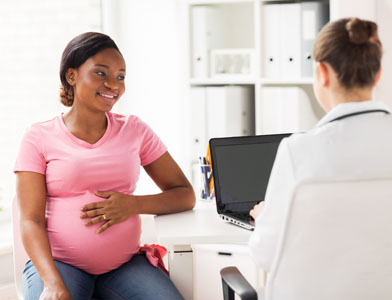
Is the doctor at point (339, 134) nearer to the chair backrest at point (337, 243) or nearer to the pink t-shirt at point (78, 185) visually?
the chair backrest at point (337, 243)

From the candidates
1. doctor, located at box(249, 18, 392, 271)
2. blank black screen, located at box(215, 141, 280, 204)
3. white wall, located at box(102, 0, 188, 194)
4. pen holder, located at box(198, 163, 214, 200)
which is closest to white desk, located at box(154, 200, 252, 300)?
blank black screen, located at box(215, 141, 280, 204)

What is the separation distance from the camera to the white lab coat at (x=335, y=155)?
1245 mm

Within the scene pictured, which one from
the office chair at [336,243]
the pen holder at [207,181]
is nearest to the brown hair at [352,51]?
the office chair at [336,243]

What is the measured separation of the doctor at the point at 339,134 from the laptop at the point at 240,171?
1.96 ft

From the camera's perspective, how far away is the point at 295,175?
1.25 meters

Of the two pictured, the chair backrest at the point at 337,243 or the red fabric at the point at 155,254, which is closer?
the chair backrest at the point at 337,243

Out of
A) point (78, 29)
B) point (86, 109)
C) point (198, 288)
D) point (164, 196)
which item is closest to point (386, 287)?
point (164, 196)

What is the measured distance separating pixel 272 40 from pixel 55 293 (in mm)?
1791

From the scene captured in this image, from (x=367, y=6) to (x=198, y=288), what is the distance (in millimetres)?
→ 1516

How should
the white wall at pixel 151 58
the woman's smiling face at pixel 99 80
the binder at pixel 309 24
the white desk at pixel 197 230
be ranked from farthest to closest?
1. the white wall at pixel 151 58
2. the binder at pixel 309 24
3. the woman's smiling face at pixel 99 80
4. the white desk at pixel 197 230

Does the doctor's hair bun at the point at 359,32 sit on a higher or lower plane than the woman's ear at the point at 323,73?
higher

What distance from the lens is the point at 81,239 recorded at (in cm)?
193

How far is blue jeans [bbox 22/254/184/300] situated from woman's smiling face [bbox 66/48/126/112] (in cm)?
54

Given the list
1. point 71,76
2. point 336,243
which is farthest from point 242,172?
point 336,243
